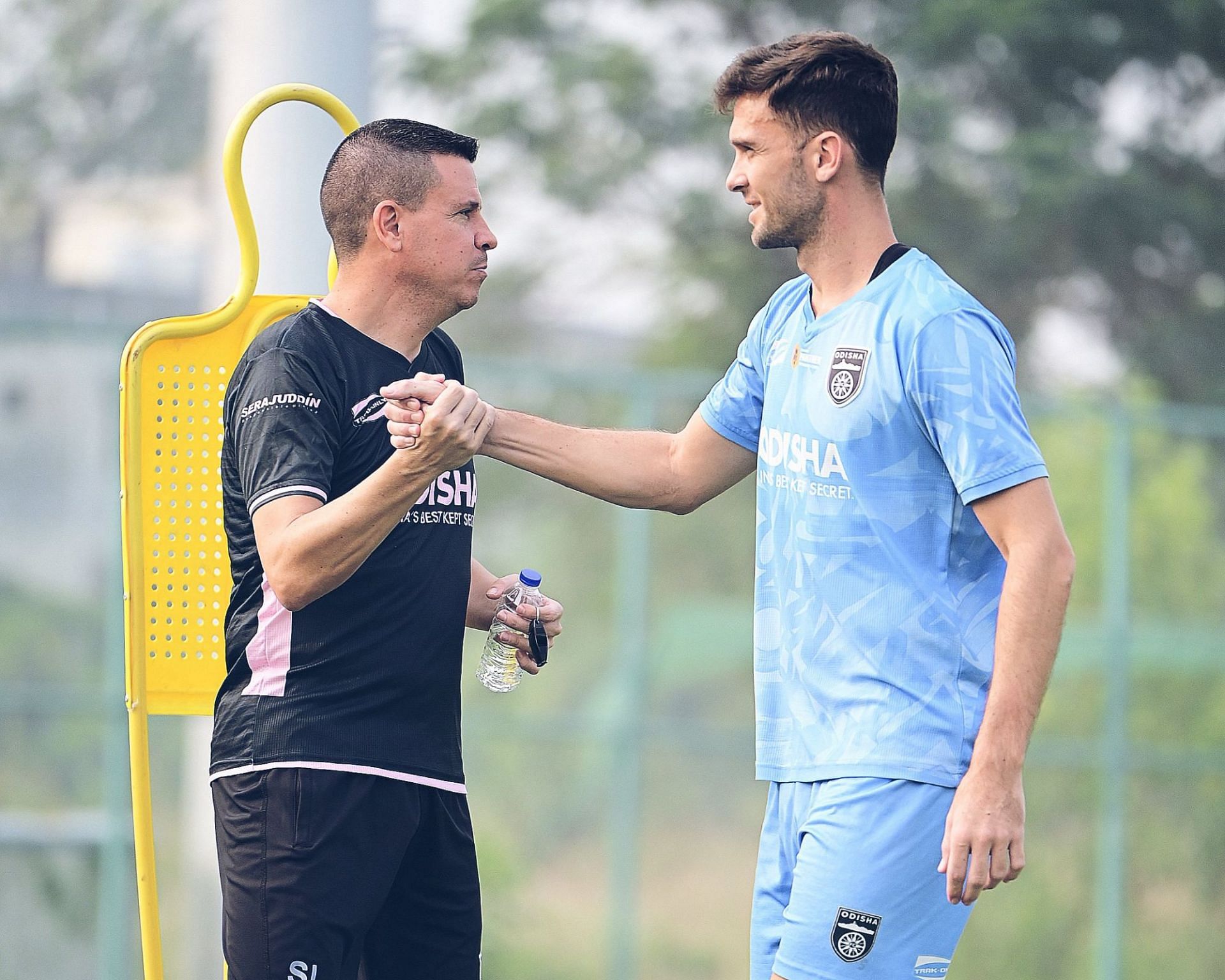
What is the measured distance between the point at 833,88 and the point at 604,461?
977 millimetres

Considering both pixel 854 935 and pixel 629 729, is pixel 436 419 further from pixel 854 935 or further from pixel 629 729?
pixel 629 729

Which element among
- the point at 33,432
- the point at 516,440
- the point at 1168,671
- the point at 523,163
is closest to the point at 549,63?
the point at 523,163

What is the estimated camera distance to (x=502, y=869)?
8.41 meters

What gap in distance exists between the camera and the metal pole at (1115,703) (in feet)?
28.3

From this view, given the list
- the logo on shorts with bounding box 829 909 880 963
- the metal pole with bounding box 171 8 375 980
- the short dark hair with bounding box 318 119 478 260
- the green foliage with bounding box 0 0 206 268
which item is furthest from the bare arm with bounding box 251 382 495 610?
the green foliage with bounding box 0 0 206 268

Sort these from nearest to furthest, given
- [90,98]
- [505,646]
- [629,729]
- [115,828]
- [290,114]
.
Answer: [505,646]
[290,114]
[115,828]
[629,729]
[90,98]

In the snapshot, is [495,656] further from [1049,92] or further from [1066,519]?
[1049,92]

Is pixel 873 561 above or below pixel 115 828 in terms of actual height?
above

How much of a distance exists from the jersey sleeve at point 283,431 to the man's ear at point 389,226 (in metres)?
0.32

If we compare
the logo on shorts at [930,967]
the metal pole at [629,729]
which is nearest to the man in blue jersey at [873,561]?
the logo on shorts at [930,967]

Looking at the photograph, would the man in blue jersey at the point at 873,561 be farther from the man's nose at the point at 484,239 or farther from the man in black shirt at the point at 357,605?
the man's nose at the point at 484,239

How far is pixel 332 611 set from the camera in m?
3.19

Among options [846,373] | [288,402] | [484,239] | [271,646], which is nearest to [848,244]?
[846,373]

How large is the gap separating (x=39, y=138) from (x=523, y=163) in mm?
8832
